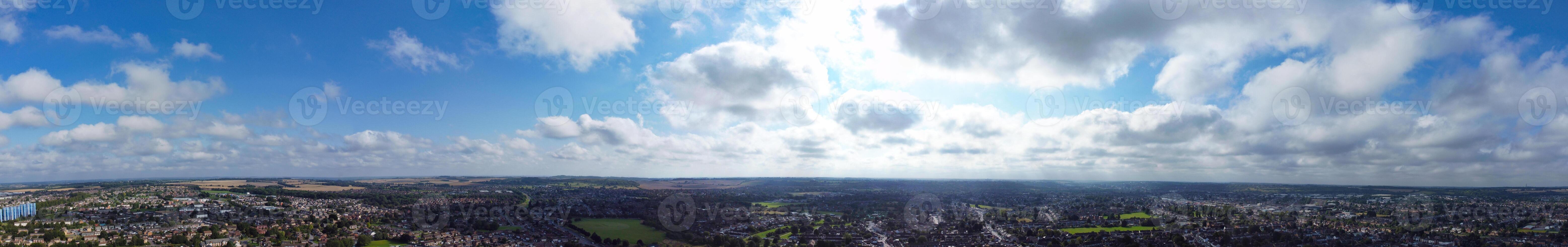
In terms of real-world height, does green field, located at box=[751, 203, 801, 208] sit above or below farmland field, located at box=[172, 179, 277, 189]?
below

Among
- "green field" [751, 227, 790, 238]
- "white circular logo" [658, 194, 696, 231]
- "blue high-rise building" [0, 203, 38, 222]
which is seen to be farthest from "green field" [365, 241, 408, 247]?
"blue high-rise building" [0, 203, 38, 222]

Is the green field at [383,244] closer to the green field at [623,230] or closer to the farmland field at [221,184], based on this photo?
the green field at [623,230]

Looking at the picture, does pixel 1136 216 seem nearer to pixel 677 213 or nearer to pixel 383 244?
pixel 677 213

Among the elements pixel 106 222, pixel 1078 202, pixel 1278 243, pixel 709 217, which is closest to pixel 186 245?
pixel 106 222

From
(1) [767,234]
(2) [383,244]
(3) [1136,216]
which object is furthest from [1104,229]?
(2) [383,244]

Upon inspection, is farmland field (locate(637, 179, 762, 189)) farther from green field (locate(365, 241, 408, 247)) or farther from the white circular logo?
green field (locate(365, 241, 408, 247))

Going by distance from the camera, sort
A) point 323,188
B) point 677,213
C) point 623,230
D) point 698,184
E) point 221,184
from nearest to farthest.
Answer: point 623,230 → point 677,213 → point 323,188 → point 221,184 → point 698,184

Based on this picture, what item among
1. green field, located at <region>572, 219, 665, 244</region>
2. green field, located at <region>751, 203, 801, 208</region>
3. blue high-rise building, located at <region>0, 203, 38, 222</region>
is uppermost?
blue high-rise building, located at <region>0, 203, 38, 222</region>
